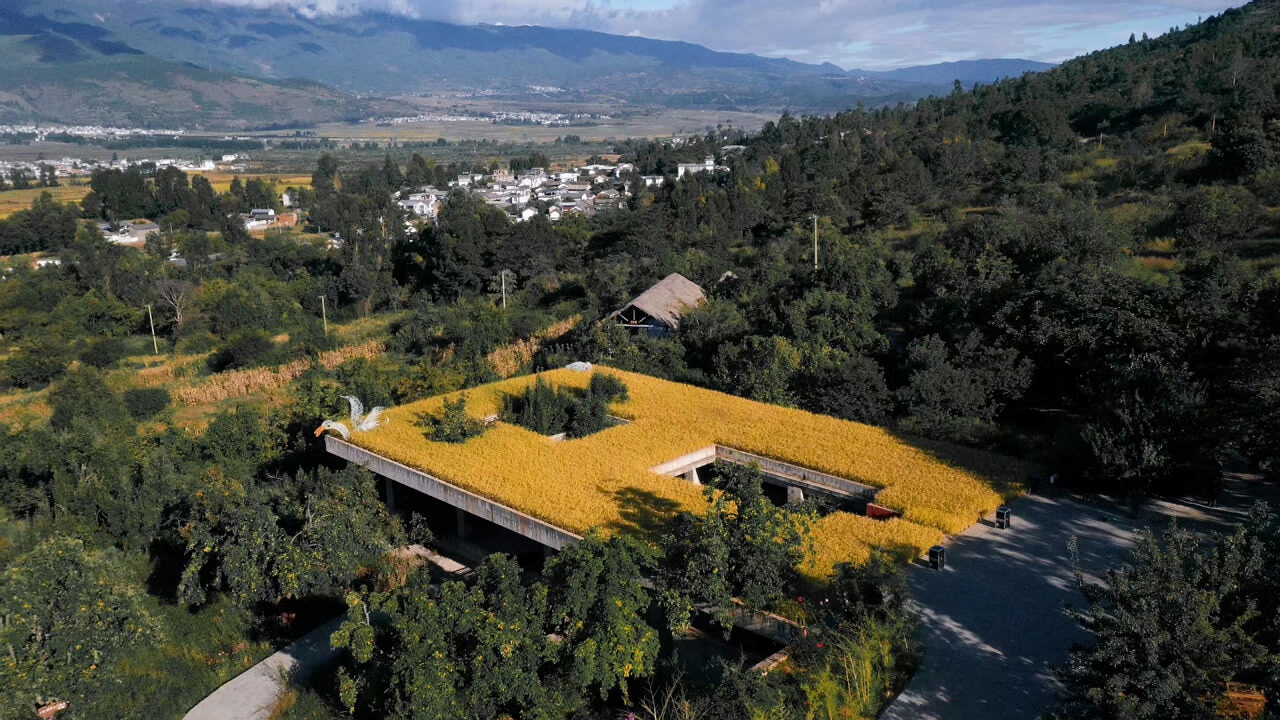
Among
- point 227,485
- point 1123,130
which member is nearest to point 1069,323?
point 227,485

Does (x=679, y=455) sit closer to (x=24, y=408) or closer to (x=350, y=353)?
(x=350, y=353)

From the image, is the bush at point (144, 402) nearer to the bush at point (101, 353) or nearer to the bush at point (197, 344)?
the bush at point (101, 353)

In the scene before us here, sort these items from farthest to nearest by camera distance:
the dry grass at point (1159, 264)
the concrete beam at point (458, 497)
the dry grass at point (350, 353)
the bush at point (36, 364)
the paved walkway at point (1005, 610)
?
the bush at point (36, 364)
the dry grass at point (350, 353)
the dry grass at point (1159, 264)
the concrete beam at point (458, 497)
the paved walkway at point (1005, 610)

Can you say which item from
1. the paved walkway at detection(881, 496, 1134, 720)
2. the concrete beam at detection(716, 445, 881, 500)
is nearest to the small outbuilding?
the concrete beam at detection(716, 445, 881, 500)

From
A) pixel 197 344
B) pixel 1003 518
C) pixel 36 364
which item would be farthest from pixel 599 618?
Answer: pixel 197 344

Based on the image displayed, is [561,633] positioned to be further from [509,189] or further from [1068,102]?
[509,189]

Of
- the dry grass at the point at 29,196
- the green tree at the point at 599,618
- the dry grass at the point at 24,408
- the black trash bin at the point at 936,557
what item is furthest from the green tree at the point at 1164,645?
the dry grass at the point at 29,196

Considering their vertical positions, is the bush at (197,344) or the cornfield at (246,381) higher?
the cornfield at (246,381)

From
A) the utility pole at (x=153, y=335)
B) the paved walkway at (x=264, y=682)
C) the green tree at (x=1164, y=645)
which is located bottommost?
the utility pole at (x=153, y=335)
